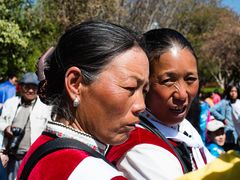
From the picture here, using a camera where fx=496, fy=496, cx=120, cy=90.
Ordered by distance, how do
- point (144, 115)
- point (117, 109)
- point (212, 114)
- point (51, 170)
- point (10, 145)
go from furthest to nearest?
point (212, 114) < point (10, 145) < point (144, 115) < point (117, 109) < point (51, 170)

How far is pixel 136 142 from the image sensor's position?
5.82 ft

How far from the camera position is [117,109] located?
152 cm

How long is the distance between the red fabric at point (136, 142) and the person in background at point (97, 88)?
7.9 inches

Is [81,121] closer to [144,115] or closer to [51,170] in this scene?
[51,170]

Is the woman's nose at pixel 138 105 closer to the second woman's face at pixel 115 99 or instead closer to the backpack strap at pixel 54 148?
the second woman's face at pixel 115 99

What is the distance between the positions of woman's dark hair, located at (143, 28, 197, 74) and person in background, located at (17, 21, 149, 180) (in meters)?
0.38

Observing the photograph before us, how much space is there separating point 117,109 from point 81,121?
121mm

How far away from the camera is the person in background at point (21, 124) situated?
5168 mm

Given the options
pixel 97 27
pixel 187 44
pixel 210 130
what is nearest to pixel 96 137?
pixel 97 27

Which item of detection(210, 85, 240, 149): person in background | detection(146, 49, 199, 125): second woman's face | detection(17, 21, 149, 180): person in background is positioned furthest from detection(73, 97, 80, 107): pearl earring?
detection(210, 85, 240, 149): person in background

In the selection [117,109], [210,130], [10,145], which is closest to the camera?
[117,109]

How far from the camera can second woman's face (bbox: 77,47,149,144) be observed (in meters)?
1.50

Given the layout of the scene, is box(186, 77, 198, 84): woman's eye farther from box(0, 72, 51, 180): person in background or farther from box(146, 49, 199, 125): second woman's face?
box(0, 72, 51, 180): person in background

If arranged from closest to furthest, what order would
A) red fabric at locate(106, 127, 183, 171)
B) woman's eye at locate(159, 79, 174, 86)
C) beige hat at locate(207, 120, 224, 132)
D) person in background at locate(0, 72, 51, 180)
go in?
red fabric at locate(106, 127, 183, 171) < woman's eye at locate(159, 79, 174, 86) < person in background at locate(0, 72, 51, 180) < beige hat at locate(207, 120, 224, 132)
